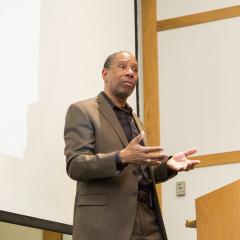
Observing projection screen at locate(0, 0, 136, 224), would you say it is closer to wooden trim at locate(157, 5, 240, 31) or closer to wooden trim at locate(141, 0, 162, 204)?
wooden trim at locate(141, 0, 162, 204)

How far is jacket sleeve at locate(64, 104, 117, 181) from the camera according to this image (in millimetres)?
2033

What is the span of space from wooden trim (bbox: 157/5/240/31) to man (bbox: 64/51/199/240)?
224 cm

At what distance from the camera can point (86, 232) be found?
6.81 ft

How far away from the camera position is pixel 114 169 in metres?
2.03

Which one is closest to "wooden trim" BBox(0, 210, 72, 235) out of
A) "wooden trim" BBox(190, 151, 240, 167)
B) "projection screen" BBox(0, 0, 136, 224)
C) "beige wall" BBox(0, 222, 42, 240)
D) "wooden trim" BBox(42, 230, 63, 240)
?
"projection screen" BBox(0, 0, 136, 224)

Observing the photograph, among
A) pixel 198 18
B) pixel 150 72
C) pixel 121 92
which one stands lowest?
pixel 121 92

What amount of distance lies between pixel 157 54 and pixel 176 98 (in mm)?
410

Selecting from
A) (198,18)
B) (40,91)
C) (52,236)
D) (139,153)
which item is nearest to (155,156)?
(139,153)

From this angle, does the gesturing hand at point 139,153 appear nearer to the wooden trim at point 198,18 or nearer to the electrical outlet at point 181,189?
the electrical outlet at point 181,189

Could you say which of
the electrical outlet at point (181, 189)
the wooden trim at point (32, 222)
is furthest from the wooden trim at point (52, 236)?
the wooden trim at point (32, 222)

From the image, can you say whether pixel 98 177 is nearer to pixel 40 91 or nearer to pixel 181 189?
pixel 40 91

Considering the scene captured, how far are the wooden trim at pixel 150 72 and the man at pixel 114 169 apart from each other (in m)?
2.04

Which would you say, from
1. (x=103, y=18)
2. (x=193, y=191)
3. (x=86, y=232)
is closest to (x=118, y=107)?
(x=86, y=232)

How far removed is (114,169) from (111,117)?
0.31 meters
